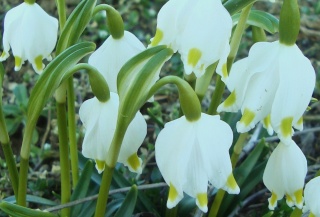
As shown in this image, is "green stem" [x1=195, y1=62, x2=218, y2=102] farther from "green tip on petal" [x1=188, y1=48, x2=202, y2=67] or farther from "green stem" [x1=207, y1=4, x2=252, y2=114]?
"green tip on petal" [x1=188, y1=48, x2=202, y2=67]

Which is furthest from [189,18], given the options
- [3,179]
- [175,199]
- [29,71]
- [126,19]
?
[126,19]

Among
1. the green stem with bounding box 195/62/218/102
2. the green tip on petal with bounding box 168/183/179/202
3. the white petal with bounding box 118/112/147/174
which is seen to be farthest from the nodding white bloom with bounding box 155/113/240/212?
the green stem with bounding box 195/62/218/102

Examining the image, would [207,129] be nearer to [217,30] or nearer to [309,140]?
[217,30]

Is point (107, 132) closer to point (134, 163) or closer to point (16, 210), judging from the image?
point (134, 163)

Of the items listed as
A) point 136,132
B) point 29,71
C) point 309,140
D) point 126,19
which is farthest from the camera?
point 126,19

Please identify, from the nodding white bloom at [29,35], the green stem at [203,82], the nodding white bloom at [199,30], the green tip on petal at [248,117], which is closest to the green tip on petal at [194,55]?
the nodding white bloom at [199,30]

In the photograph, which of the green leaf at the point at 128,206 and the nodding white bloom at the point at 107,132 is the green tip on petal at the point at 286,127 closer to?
the nodding white bloom at the point at 107,132
